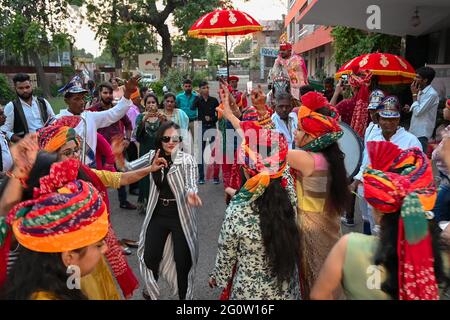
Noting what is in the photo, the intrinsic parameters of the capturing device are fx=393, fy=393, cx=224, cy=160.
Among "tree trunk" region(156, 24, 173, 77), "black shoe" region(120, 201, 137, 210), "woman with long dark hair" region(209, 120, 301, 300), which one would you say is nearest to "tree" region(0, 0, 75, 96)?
"tree trunk" region(156, 24, 173, 77)

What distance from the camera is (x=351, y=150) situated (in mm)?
4141

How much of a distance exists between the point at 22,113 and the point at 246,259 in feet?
13.9

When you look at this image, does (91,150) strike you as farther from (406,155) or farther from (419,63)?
(419,63)

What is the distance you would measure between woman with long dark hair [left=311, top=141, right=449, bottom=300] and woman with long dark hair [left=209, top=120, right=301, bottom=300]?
0.60 metres

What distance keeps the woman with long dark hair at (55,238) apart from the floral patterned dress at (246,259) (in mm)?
890

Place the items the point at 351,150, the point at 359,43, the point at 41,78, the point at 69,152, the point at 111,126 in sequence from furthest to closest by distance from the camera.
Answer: the point at 41,78 → the point at 359,43 → the point at 111,126 → the point at 351,150 → the point at 69,152

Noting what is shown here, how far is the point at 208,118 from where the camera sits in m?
7.77

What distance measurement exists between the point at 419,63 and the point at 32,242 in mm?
10604

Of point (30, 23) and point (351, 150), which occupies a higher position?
point (30, 23)

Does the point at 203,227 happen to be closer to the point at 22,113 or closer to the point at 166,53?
the point at 22,113

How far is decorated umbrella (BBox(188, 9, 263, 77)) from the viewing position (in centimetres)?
602

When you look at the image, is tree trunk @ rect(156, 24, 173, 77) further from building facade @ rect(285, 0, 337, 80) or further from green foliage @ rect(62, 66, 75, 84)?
green foliage @ rect(62, 66, 75, 84)

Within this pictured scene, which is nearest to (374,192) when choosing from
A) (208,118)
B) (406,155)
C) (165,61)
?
(406,155)

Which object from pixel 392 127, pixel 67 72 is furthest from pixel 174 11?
pixel 392 127
